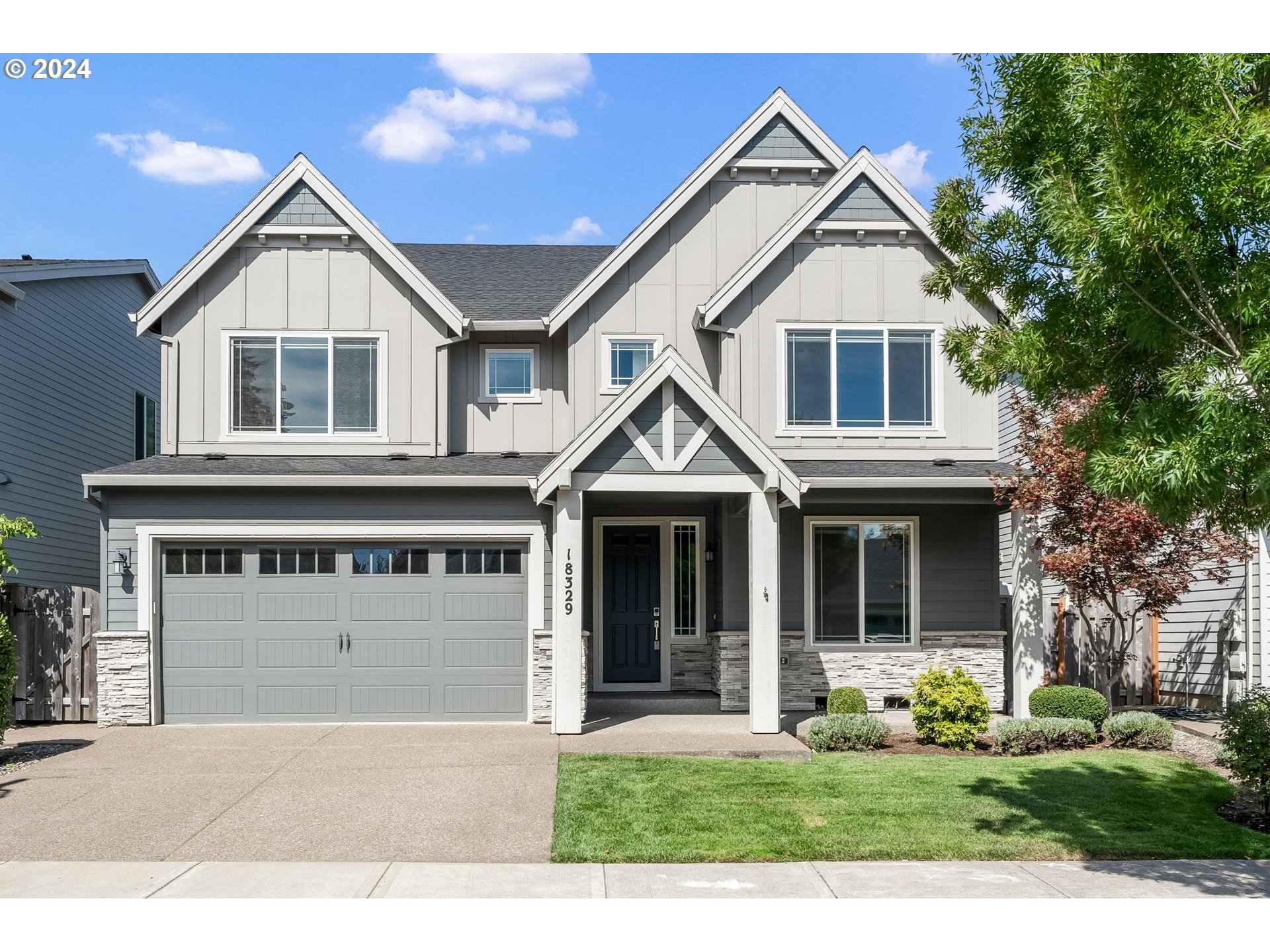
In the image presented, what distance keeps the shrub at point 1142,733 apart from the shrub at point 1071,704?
497mm

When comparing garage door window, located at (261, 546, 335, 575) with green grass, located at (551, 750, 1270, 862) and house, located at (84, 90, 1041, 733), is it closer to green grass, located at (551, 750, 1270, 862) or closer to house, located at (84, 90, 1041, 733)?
house, located at (84, 90, 1041, 733)

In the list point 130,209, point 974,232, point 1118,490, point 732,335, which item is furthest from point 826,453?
point 130,209

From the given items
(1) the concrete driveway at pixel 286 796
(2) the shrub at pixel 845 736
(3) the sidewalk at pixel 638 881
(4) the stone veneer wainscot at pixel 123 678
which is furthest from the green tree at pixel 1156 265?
(4) the stone veneer wainscot at pixel 123 678

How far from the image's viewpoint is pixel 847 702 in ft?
45.7

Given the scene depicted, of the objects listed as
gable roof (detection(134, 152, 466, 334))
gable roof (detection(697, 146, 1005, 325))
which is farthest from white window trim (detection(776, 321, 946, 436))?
gable roof (detection(134, 152, 466, 334))

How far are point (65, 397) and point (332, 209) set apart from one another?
7.13 meters

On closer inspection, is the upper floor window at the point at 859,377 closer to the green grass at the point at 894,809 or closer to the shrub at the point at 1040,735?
the shrub at the point at 1040,735

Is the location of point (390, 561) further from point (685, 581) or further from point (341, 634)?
point (685, 581)

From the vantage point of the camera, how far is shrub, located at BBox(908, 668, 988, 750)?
1209 cm

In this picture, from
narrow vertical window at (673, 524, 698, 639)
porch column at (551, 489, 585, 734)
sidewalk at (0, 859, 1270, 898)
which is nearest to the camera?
sidewalk at (0, 859, 1270, 898)

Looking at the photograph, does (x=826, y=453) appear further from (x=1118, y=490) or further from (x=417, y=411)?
(x=1118, y=490)

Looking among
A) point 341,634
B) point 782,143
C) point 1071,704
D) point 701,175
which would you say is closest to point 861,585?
point 1071,704

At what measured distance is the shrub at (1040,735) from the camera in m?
11.9

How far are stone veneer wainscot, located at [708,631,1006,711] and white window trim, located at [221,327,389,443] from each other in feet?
18.7
